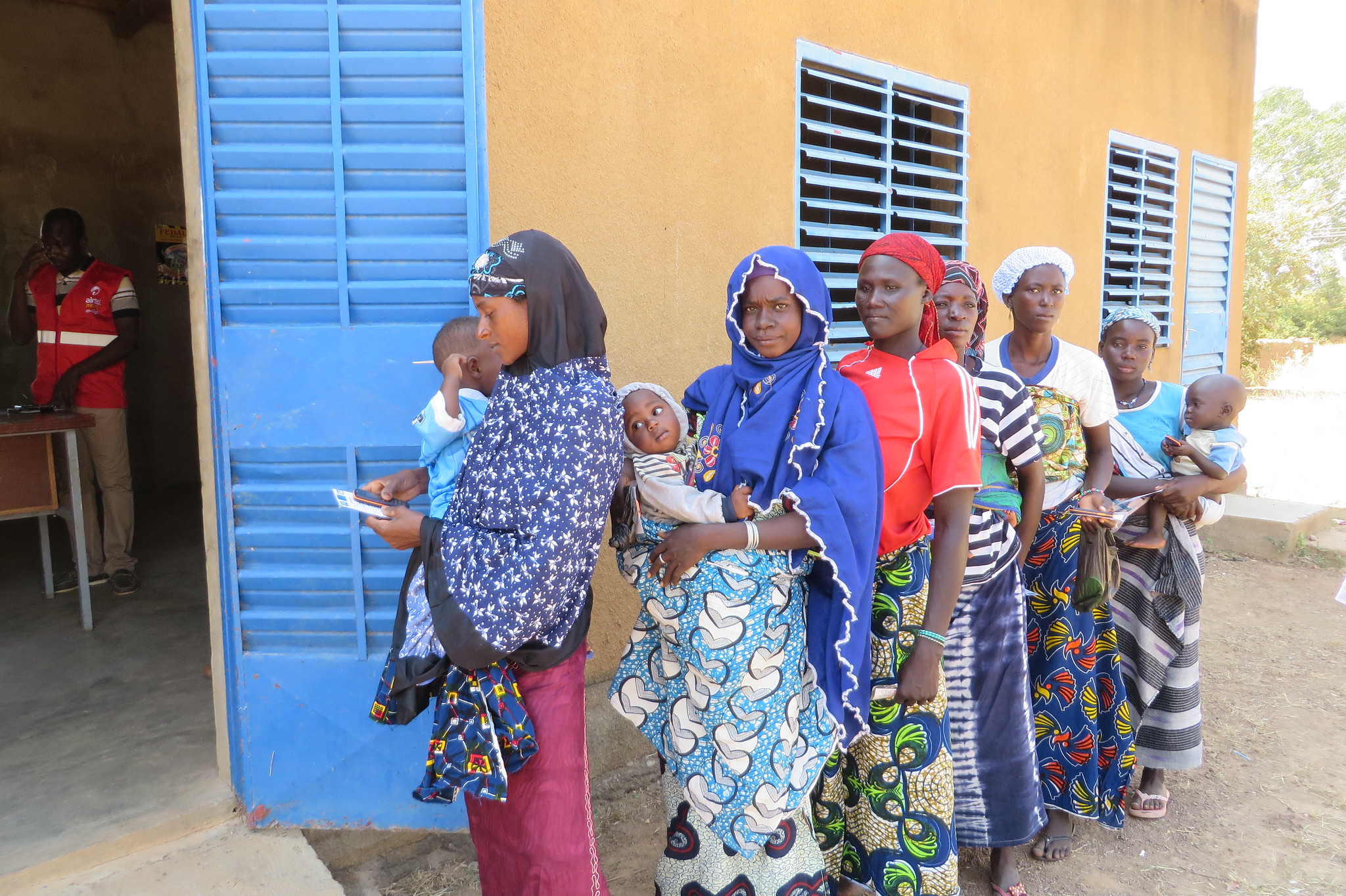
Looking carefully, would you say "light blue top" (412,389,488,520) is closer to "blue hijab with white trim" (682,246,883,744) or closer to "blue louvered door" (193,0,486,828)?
"blue louvered door" (193,0,486,828)

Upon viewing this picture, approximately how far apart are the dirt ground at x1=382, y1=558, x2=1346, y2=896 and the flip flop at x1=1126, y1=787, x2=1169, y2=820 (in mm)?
27

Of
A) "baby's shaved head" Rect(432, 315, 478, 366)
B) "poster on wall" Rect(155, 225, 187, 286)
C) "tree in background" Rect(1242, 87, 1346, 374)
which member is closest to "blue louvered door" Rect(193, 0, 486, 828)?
"baby's shaved head" Rect(432, 315, 478, 366)

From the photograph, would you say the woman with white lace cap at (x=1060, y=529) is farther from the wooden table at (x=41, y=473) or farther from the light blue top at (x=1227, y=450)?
the wooden table at (x=41, y=473)

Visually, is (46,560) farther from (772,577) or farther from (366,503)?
(772,577)

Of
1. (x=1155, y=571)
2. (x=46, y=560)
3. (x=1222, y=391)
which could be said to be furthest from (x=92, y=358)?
(x=1222, y=391)

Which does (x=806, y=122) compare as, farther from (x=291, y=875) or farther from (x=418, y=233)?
(x=291, y=875)

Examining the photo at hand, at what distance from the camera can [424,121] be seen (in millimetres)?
2387

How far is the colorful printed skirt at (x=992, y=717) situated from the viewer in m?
2.49

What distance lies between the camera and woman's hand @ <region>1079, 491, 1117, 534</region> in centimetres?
267

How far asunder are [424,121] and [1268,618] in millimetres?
5363

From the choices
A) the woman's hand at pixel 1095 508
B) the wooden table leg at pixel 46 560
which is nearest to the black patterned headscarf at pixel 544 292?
the woman's hand at pixel 1095 508

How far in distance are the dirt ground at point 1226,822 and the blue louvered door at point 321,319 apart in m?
0.62

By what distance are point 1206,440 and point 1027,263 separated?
89 centimetres

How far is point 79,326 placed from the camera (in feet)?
15.3
